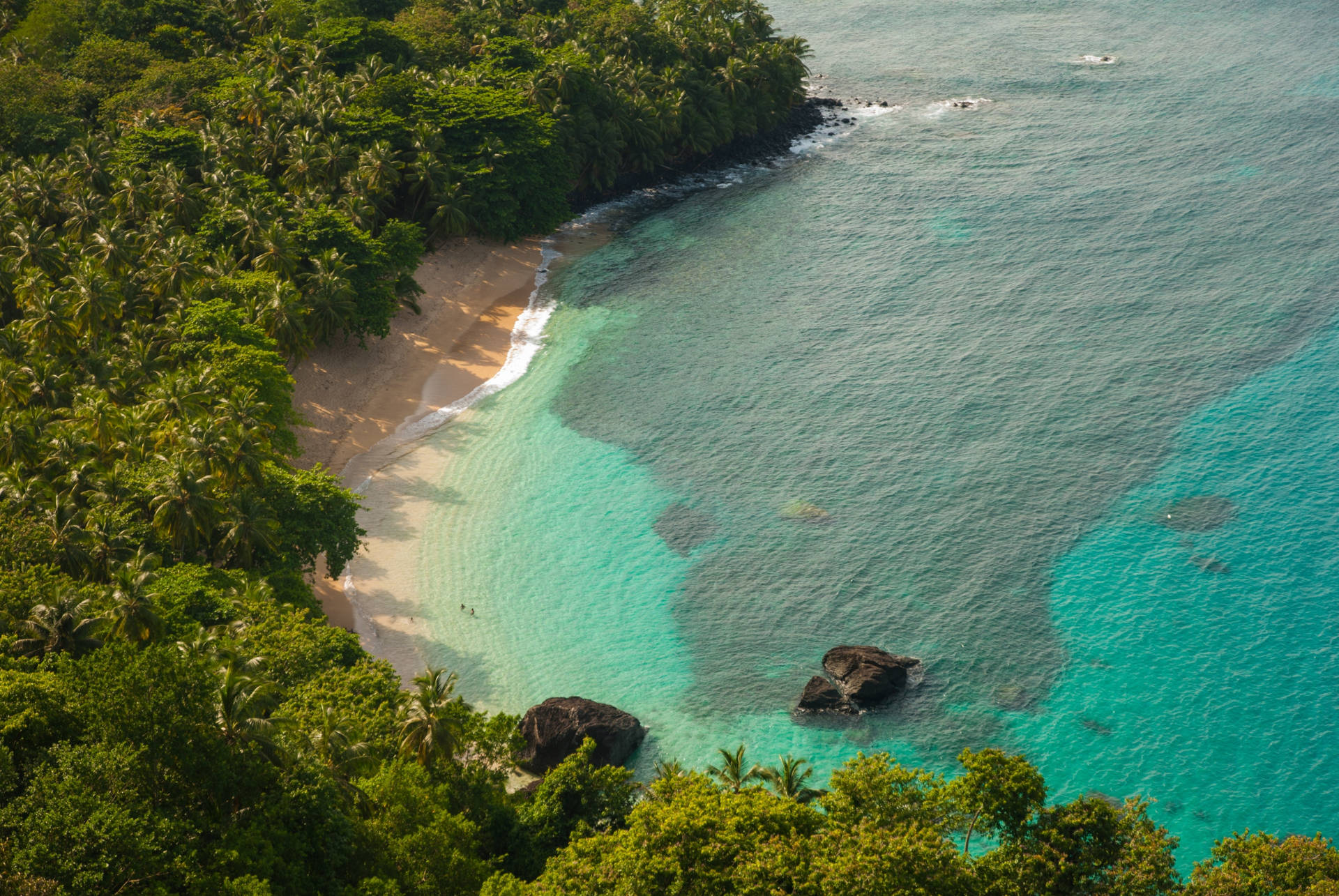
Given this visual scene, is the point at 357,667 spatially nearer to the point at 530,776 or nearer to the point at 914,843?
the point at 530,776

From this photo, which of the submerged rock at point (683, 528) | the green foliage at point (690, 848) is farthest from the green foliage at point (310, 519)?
the green foliage at point (690, 848)

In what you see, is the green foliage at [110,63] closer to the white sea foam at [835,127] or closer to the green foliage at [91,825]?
the white sea foam at [835,127]

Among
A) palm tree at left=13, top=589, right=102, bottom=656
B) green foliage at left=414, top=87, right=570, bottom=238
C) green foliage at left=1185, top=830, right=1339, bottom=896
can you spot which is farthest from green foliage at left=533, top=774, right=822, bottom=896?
green foliage at left=414, top=87, right=570, bottom=238

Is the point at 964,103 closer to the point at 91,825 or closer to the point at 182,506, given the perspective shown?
the point at 182,506

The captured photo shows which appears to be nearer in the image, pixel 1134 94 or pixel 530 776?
pixel 530 776

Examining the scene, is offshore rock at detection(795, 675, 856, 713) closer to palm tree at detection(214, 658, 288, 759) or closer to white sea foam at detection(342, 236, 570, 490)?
palm tree at detection(214, 658, 288, 759)

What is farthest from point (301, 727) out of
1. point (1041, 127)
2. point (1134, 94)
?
point (1134, 94)

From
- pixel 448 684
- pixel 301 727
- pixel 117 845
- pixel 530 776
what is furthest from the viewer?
pixel 530 776
